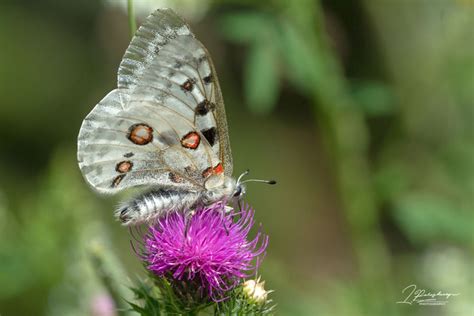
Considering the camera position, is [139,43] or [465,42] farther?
[465,42]

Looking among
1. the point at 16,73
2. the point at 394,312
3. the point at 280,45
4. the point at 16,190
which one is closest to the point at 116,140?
the point at 280,45

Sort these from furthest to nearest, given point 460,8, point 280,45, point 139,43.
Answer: point 460,8 < point 280,45 < point 139,43

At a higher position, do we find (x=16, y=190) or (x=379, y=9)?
(x=379, y=9)

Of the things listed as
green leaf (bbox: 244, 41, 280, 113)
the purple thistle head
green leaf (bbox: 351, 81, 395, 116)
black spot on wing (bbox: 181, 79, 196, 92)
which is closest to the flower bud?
the purple thistle head

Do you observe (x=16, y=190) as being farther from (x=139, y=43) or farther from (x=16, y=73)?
(x=139, y=43)

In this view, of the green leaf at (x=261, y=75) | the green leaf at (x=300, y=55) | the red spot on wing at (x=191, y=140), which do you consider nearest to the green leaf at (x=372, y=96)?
the green leaf at (x=300, y=55)

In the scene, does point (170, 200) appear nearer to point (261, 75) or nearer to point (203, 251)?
point (203, 251)

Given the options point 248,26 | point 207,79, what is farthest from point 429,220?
point 207,79
